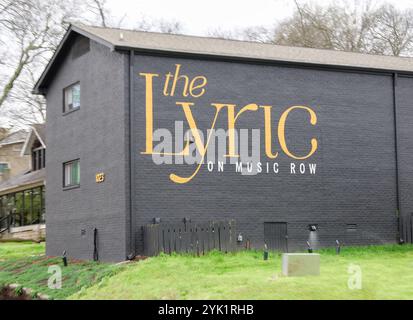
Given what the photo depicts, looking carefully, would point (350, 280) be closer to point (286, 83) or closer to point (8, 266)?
point (286, 83)

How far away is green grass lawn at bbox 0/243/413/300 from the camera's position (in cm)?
1700

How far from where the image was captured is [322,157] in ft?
88.6

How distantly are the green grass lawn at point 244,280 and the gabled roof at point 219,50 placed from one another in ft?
20.9

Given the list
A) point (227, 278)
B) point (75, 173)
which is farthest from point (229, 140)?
point (227, 278)

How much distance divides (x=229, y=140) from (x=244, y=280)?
815 cm

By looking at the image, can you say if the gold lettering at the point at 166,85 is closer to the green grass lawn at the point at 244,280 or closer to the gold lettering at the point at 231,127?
the gold lettering at the point at 231,127

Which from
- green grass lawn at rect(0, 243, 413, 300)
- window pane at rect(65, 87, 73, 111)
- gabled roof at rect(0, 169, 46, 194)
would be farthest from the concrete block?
gabled roof at rect(0, 169, 46, 194)

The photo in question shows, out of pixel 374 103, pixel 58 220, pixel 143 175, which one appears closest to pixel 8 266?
pixel 58 220

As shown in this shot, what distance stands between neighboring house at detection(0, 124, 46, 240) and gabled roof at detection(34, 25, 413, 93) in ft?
41.5

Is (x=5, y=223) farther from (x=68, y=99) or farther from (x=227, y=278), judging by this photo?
(x=227, y=278)

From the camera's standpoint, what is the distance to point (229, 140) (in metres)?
25.8

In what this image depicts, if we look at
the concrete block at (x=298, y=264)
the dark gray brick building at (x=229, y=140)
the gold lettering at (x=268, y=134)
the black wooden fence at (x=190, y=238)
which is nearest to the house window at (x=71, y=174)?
the dark gray brick building at (x=229, y=140)

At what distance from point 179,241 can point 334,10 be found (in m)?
30.3

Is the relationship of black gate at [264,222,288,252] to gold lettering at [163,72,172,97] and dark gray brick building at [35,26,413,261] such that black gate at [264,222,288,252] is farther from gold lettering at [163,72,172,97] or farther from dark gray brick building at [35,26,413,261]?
gold lettering at [163,72,172,97]
